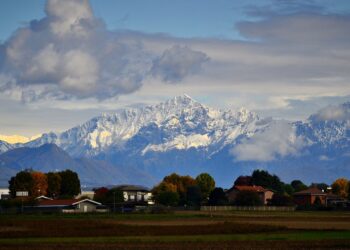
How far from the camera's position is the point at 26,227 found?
305 feet

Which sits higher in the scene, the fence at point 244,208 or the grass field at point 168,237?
the fence at point 244,208

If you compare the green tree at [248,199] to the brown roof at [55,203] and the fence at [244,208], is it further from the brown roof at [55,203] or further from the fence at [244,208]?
the brown roof at [55,203]

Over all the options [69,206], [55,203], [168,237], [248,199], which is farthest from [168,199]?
[168,237]

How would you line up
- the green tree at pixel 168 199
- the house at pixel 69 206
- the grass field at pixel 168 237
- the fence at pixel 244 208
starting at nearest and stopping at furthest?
A: the grass field at pixel 168 237
the house at pixel 69 206
the fence at pixel 244 208
the green tree at pixel 168 199

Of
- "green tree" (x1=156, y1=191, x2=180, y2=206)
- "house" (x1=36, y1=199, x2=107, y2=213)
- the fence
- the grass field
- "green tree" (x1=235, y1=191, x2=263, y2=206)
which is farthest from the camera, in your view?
"green tree" (x1=156, y1=191, x2=180, y2=206)

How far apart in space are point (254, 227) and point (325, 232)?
8.64 meters

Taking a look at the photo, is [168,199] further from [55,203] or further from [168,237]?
[168,237]

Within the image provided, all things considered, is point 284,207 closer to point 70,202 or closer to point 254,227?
point 70,202

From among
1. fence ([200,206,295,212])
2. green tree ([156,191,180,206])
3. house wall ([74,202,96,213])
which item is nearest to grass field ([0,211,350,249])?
house wall ([74,202,96,213])

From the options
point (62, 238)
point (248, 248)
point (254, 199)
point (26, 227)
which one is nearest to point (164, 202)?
point (254, 199)

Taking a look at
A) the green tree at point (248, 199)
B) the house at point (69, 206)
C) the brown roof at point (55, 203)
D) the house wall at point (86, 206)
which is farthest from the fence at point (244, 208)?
the brown roof at point (55, 203)

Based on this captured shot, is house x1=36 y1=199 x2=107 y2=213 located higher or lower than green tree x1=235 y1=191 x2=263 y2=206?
lower

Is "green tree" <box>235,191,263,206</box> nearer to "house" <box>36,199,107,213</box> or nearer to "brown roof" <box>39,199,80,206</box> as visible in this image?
"house" <box>36,199,107,213</box>

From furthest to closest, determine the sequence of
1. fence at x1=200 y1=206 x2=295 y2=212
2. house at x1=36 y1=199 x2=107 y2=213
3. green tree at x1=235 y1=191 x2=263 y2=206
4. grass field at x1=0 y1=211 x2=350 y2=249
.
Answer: green tree at x1=235 y1=191 x2=263 y2=206 < fence at x1=200 y1=206 x2=295 y2=212 < house at x1=36 y1=199 x2=107 y2=213 < grass field at x1=0 y1=211 x2=350 y2=249
